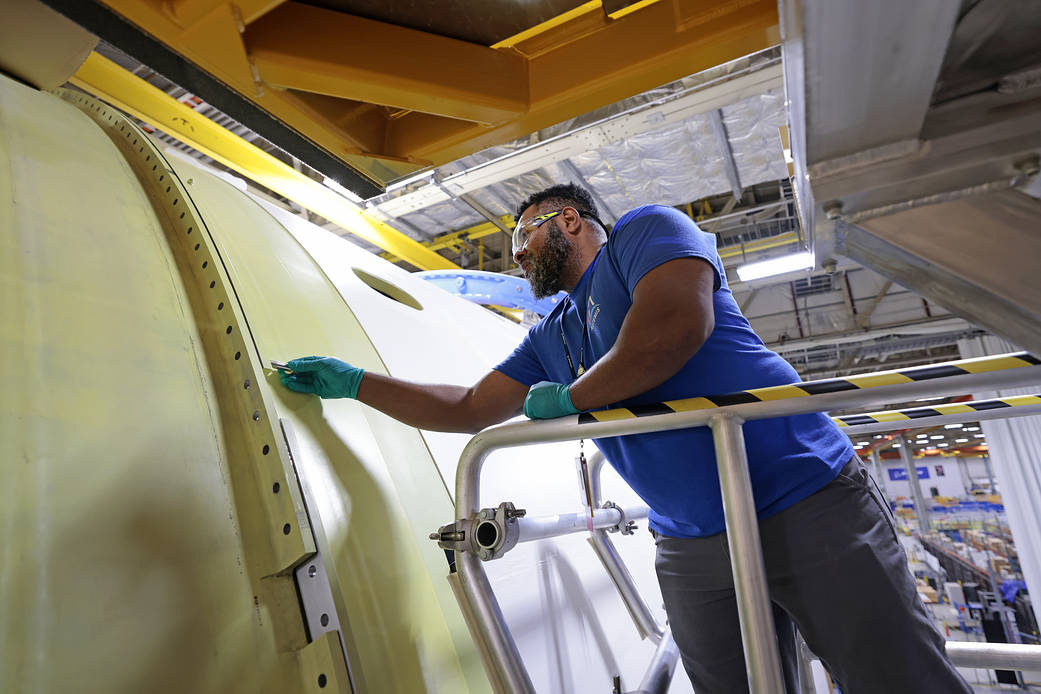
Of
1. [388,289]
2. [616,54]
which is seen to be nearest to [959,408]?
[616,54]

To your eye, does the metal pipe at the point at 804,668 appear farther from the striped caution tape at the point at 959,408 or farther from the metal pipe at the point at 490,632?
the metal pipe at the point at 490,632

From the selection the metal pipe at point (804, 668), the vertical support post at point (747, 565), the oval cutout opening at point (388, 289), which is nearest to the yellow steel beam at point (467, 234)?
the oval cutout opening at point (388, 289)

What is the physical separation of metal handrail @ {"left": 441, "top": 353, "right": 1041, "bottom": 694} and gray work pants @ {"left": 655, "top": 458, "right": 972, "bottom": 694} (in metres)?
0.32

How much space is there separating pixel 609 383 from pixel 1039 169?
2.44 ft

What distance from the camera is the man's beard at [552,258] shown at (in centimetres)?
189

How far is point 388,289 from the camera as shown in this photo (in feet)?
8.02

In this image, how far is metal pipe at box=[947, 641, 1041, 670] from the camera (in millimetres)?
1531

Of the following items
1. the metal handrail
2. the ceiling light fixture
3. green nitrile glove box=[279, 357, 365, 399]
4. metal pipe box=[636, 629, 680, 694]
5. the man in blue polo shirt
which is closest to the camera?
the metal handrail

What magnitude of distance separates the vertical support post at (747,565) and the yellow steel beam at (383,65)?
843mm

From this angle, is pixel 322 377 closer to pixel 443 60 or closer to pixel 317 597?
pixel 317 597

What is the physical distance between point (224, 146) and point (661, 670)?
3.36 metres

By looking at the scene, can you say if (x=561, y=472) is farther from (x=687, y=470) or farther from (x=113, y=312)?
(x=113, y=312)

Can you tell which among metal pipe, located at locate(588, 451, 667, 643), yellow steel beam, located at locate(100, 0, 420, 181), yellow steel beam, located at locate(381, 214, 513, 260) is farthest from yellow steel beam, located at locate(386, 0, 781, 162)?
yellow steel beam, located at locate(381, 214, 513, 260)

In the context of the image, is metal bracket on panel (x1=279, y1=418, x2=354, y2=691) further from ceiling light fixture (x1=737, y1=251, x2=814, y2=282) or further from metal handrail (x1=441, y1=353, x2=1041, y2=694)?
ceiling light fixture (x1=737, y1=251, x2=814, y2=282)
